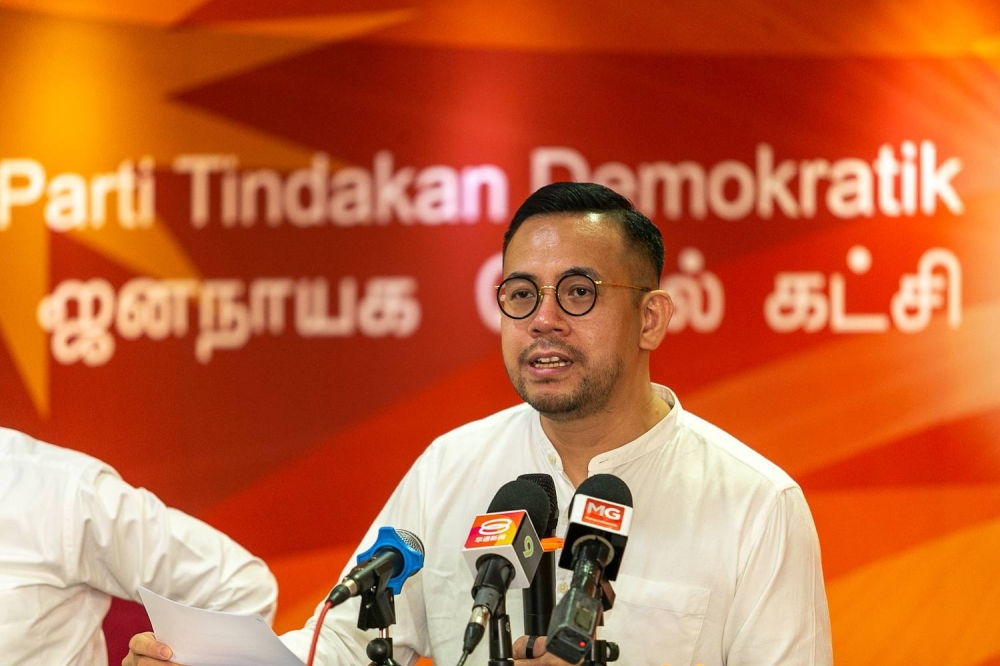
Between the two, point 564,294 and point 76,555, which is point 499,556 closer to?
point 564,294

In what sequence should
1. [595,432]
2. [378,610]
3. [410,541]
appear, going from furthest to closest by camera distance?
[595,432], [410,541], [378,610]

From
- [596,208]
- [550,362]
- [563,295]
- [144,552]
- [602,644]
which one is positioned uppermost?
[596,208]

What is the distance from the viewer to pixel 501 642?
5.32 ft

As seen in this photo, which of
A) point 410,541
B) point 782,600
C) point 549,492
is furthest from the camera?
point 782,600

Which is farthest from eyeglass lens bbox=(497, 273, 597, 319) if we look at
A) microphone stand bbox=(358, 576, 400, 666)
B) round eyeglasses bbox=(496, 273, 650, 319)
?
microphone stand bbox=(358, 576, 400, 666)

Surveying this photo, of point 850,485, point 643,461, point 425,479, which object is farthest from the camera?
point 850,485

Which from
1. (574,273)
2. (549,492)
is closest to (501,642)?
(549,492)

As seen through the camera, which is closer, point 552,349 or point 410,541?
point 410,541

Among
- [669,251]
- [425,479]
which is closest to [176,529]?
[425,479]

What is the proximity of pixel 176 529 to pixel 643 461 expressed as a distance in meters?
1.25

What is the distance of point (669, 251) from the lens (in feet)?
13.5

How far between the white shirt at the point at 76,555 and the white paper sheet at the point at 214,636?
850 mm

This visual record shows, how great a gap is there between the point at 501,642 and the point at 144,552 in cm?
149

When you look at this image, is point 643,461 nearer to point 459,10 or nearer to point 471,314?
point 471,314
